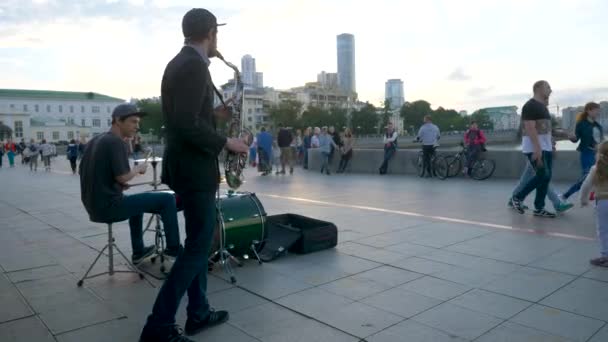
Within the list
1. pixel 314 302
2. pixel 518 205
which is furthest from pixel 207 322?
pixel 518 205

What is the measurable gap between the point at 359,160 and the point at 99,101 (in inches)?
5685

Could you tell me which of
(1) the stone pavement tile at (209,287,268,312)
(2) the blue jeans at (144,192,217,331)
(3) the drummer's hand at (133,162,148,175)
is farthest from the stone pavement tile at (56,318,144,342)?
(3) the drummer's hand at (133,162,148,175)

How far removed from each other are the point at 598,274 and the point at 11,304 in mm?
5213

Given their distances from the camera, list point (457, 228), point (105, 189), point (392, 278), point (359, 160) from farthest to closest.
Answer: point (359, 160)
point (457, 228)
point (392, 278)
point (105, 189)

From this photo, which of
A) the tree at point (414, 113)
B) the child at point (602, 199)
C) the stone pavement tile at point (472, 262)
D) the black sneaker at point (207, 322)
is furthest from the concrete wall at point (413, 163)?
the tree at point (414, 113)

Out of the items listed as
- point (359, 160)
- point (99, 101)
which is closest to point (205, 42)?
point (359, 160)

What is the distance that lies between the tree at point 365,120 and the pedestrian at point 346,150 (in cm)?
8984

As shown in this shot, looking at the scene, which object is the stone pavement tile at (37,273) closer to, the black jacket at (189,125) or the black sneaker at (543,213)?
the black jacket at (189,125)

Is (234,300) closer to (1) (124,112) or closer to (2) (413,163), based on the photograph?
(1) (124,112)

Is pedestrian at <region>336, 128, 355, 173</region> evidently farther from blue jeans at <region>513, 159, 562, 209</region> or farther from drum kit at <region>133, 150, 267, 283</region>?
drum kit at <region>133, 150, 267, 283</region>

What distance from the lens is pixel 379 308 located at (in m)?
3.80

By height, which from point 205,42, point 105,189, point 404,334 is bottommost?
point 404,334

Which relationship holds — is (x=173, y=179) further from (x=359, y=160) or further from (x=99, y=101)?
Answer: (x=99, y=101)

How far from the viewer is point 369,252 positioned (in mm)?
5547
